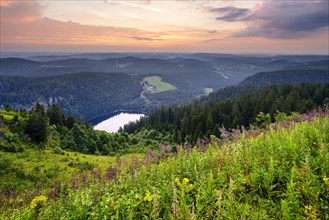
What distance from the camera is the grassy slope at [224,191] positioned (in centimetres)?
545

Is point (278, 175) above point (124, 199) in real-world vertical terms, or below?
above

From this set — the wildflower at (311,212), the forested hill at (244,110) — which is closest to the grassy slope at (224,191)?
the wildflower at (311,212)

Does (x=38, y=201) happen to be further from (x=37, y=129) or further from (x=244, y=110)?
(x=244, y=110)

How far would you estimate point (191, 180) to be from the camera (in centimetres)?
798

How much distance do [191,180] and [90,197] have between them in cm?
323

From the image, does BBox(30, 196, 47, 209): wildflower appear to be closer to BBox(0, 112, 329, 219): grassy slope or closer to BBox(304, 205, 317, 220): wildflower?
BBox(0, 112, 329, 219): grassy slope

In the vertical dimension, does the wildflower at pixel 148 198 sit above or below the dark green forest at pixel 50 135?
above

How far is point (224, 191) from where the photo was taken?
6.62 meters

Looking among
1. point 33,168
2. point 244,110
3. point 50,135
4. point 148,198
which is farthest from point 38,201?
point 244,110

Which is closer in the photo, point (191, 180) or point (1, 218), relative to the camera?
point (1, 218)

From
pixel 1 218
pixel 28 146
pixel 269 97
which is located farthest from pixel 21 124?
pixel 269 97

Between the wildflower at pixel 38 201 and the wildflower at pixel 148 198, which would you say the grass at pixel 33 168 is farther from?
the wildflower at pixel 148 198

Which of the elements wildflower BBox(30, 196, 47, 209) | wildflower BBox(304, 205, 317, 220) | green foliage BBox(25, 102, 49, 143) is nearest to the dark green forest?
green foliage BBox(25, 102, 49, 143)

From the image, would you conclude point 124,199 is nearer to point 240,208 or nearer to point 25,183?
point 240,208
